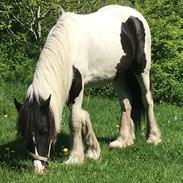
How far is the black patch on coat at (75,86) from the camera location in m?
6.46

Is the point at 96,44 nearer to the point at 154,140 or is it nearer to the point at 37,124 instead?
the point at 37,124

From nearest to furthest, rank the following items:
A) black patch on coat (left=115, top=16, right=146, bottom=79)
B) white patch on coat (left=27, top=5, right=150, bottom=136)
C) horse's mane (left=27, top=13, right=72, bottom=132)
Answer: horse's mane (left=27, top=13, right=72, bottom=132) < white patch on coat (left=27, top=5, right=150, bottom=136) < black patch on coat (left=115, top=16, right=146, bottom=79)

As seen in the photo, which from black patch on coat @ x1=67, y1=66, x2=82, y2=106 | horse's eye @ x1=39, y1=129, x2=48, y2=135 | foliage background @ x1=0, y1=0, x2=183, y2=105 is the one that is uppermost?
black patch on coat @ x1=67, y1=66, x2=82, y2=106

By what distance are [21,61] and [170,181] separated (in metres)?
8.08

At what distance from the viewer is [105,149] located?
7.32 meters

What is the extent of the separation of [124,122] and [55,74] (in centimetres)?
195

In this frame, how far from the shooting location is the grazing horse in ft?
19.1

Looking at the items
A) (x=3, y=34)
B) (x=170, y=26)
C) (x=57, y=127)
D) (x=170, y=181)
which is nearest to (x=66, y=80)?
(x=57, y=127)

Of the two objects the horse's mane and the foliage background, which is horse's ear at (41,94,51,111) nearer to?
the horse's mane

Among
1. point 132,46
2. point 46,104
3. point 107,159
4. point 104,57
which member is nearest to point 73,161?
point 107,159

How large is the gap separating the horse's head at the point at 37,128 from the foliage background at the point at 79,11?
234 inches

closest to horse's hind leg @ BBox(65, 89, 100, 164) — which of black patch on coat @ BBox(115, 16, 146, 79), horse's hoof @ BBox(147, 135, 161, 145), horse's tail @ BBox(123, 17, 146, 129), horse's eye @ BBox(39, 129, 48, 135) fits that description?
horse's eye @ BBox(39, 129, 48, 135)

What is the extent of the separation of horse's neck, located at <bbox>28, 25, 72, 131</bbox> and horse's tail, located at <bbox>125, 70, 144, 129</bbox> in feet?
5.99

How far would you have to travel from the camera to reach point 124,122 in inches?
308
